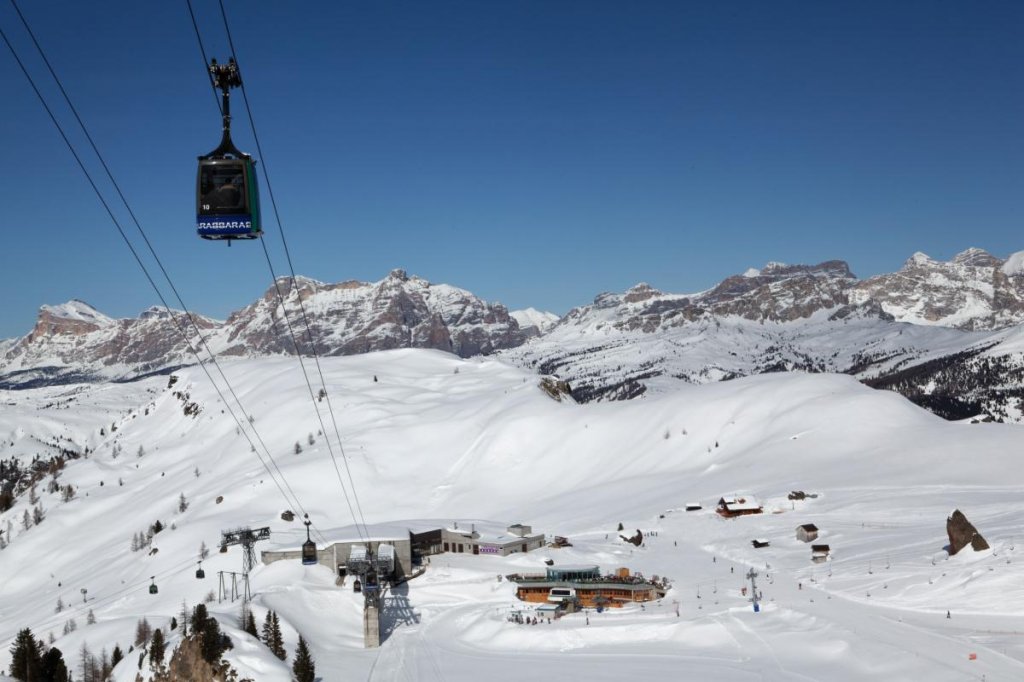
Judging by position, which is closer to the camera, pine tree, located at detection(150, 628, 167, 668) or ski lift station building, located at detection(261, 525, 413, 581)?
pine tree, located at detection(150, 628, 167, 668)

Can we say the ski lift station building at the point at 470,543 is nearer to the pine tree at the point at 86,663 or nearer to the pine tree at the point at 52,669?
the pine tree at the point at 86,663

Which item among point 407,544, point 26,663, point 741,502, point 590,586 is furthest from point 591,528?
point 26,663

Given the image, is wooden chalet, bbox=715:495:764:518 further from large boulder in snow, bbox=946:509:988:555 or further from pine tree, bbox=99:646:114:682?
pine tree, bbox=99:646:114:682

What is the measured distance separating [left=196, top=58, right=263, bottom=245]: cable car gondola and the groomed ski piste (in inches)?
1295

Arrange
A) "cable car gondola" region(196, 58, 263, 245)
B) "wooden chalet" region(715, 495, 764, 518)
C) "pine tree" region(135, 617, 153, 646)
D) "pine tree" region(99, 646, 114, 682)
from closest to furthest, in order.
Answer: "cable car gondola" region(196, 58, 263, 245), "pine tree" region(99, 646, 114, 682), "pine tree" region(135, 617, 153, 646), "wooden chalet" region(715, 495, 764, 518)

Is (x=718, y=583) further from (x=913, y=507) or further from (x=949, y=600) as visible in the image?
(x=913, y=507)

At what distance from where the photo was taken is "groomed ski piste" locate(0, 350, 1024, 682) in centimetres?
4928

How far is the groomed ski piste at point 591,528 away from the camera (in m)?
49.3

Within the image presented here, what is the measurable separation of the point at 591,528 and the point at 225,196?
84641 millimetres

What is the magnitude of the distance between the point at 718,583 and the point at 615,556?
18.0 m

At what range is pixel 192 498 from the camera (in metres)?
144

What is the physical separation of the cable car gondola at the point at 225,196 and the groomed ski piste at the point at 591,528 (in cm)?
3290

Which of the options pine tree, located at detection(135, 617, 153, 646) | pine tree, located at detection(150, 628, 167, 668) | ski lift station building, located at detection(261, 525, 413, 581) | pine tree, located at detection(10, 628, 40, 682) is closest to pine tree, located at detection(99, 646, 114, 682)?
pine tree, located at detection(135, 617, 153, 646)

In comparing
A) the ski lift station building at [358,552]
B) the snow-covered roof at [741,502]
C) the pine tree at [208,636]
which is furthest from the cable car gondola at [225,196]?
the snow-covered roof at [741,502]
